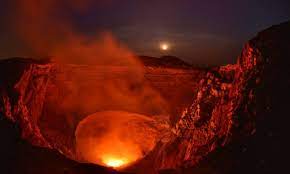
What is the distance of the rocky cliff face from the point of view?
5668mm

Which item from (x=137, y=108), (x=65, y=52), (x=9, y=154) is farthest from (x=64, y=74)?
(x=9, y=154)

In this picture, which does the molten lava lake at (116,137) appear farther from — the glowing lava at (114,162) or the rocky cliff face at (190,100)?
the rocky cliff face at (190,100)

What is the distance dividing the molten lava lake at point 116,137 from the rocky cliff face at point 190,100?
1.37 ft

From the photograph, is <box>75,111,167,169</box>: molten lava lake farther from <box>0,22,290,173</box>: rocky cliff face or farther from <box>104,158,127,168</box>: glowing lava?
<box>0,22,290,173</box>: rocky cliff face

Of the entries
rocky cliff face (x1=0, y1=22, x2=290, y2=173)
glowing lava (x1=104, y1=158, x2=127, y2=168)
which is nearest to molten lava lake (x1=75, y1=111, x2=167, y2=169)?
glowing lava (x1=104, y1=158, x2=127, y2=168)

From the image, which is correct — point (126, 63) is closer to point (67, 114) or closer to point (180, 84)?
point (180, 84)

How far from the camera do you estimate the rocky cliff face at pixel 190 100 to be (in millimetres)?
5668

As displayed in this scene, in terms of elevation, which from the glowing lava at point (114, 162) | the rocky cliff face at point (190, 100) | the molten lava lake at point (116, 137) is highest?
the rocky cliff face at point (190, 100)

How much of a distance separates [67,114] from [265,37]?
8746 millimetres

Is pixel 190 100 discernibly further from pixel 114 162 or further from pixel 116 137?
pixel 114 162

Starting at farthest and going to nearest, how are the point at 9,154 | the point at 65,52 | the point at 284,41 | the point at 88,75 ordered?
the point at 88,75, the point at 65,52, the point at 284,41, the point at 9,154

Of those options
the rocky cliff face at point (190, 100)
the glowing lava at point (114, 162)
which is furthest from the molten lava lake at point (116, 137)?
the rocky cliff face at point (190, 100)

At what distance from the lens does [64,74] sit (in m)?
10.9

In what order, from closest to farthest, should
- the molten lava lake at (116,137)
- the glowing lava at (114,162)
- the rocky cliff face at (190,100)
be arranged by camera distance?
the rocky cliff face at (190,100), the glowing lava at (114,162), the molten lava lake at (116,137)
